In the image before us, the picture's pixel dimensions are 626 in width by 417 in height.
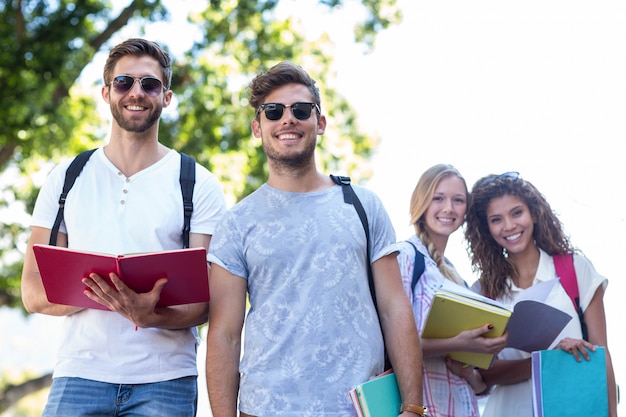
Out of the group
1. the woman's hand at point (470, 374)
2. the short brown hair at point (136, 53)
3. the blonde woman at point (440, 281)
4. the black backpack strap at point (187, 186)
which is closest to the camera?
the black backpack strap at point (187, 186)

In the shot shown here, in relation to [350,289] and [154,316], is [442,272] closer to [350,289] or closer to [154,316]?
[350,289]

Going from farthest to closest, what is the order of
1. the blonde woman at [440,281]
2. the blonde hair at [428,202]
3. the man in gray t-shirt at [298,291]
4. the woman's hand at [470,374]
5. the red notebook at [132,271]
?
1. the blonde hair at [428,202]
2. the woman's hand at [470,374]
3. the blonde woman at [440,281]
4. the man in gray t-shirt at [298,291]
5. the red notebook at [132,271]

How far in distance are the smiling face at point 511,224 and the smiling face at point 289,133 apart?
1.35 metres

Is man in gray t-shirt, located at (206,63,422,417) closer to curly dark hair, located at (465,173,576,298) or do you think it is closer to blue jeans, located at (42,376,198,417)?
blue jeans, located at (42,376,198,417)

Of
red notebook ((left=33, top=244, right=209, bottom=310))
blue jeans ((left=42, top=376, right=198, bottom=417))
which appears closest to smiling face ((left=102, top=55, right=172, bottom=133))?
red notebook ((left=33, top=244, right=209, bottom=310))

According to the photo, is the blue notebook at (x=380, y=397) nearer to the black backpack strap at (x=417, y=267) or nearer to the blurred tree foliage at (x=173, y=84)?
the black backpack strap at (x=417, y=267)

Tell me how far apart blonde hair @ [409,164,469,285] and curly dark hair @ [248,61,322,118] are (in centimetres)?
108

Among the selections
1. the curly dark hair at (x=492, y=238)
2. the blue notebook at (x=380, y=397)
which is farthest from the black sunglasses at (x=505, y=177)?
the blue notebook at (x=380, y=397)

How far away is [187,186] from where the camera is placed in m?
3.26

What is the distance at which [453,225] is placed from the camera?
407 centimetres

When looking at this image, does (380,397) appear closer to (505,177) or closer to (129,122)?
(129,122)

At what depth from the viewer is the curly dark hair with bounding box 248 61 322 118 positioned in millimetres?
3221

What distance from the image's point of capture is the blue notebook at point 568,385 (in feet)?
11.0

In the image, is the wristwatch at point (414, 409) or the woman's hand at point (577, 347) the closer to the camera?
the wristwatch at point (414, 409)
